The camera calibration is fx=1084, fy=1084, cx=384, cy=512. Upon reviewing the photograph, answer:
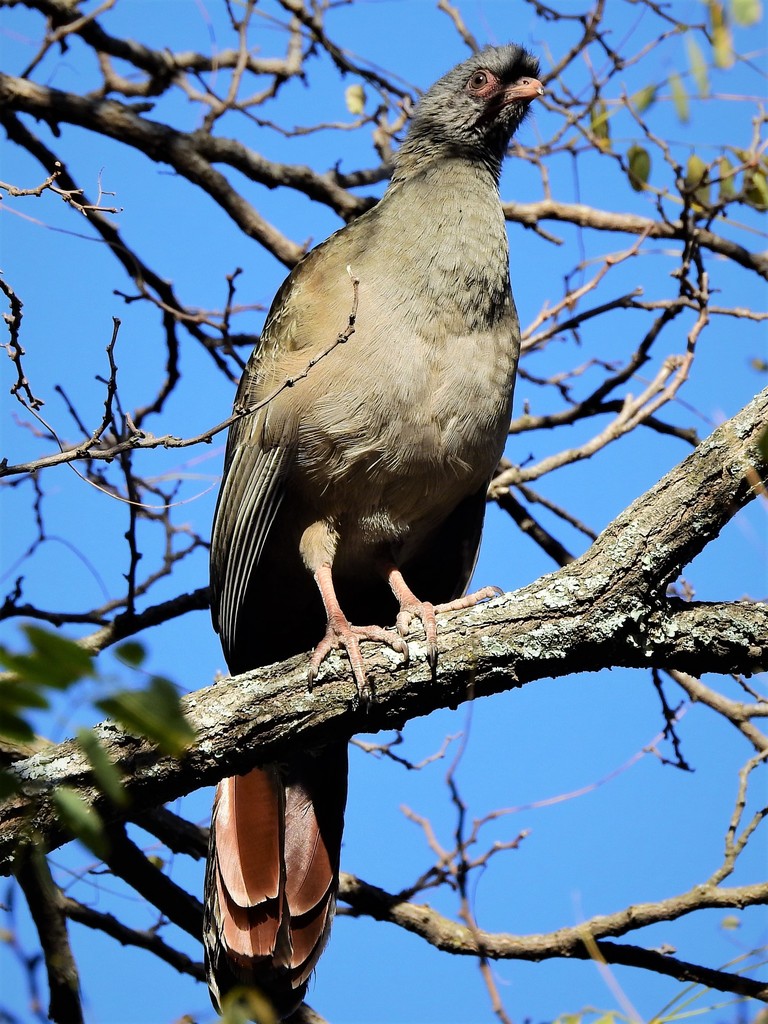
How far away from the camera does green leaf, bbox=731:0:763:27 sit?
2945 millimetres

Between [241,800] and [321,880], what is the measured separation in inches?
17.1

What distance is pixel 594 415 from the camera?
5672 millimetres

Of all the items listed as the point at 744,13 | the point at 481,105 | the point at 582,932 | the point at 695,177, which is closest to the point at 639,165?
the point at 695,177

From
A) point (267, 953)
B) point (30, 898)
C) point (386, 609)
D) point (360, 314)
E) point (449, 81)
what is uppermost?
point (449, 81)

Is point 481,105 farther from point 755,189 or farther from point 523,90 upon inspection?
point 755,189

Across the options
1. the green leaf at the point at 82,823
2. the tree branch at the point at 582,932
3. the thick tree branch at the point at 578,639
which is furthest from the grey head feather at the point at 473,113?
the green leaf at the point at 82,823

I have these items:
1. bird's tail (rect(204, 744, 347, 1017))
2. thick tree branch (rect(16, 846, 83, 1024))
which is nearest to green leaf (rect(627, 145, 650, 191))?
bird's tail (rect(204, 744, 347, 1017))

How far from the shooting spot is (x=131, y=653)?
1.60 m

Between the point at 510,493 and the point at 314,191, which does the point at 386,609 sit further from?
the point at 314,191

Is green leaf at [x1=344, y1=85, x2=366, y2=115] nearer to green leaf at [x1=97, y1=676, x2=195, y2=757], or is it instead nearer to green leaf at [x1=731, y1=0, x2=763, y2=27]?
green leaf at [x1=731, y1=0, x2=763, y2=27]

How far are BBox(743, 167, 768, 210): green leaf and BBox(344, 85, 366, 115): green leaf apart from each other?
2179mm

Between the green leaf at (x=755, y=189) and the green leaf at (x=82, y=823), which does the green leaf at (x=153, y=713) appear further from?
the green leaf at (x=755, y=189)

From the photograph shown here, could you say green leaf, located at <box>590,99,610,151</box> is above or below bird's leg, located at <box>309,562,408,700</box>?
above

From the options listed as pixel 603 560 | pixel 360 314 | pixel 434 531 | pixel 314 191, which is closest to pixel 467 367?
pixel 360 314
